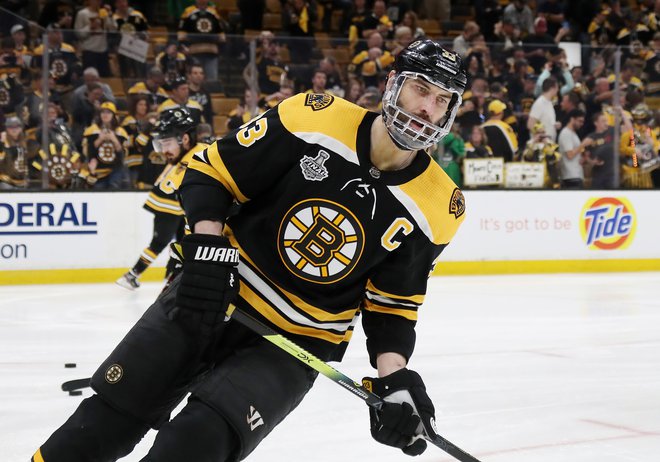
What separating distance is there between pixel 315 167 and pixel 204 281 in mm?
365

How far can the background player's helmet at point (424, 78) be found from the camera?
7.18ft

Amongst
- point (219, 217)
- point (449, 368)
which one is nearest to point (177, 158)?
point (449, 368)

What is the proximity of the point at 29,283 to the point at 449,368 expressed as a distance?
4492 mm

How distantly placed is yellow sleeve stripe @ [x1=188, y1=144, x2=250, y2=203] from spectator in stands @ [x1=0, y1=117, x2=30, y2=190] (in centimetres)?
604

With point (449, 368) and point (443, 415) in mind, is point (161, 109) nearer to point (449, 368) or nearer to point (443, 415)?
point (449, 368)

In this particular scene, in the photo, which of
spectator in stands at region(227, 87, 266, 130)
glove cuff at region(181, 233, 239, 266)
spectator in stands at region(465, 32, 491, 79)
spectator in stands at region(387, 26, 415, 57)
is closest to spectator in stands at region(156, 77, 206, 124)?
spectator in stands at region(227, 87, 266, 130)

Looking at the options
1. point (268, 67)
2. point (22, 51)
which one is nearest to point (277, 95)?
Answer: point (268, 67)

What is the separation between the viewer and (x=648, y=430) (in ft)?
11.2

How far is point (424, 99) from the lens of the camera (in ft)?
7.29

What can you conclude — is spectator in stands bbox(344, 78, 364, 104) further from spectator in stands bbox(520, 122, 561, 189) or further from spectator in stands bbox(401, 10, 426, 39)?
spectator in stands bbox(401, 10, 426, 39)

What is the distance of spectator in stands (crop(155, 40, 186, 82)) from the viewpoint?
827 cm

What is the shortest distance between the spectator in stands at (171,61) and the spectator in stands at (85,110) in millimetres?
541

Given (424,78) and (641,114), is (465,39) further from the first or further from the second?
(424,78)

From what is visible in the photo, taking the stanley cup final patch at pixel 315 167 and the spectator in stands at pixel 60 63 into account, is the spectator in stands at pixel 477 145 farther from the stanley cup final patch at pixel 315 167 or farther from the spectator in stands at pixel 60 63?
the stanley cup final patch at pixel 315 167
